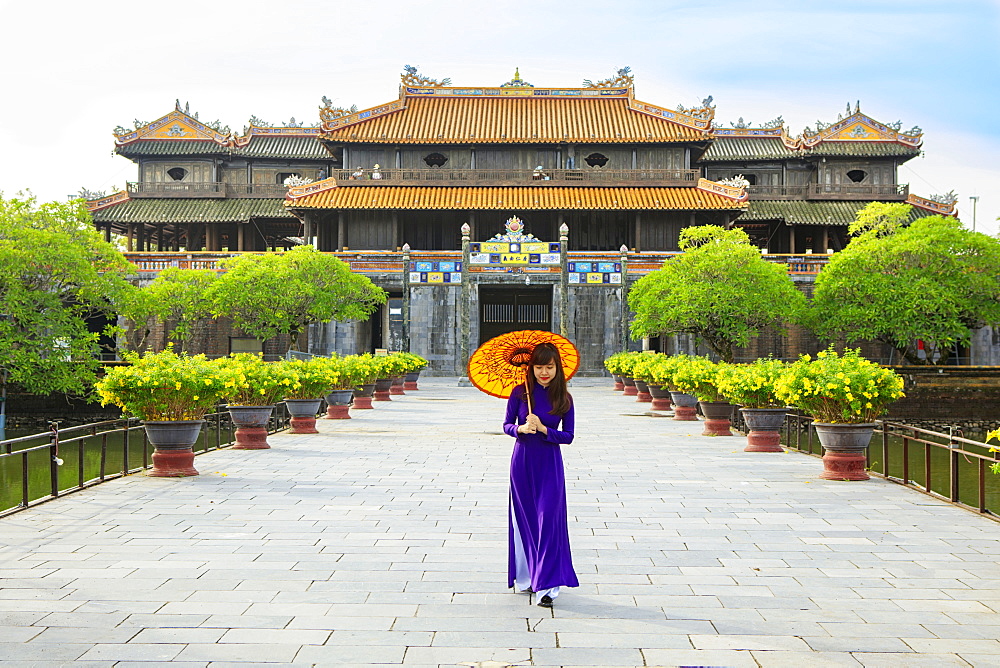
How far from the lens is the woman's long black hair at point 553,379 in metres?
6.38

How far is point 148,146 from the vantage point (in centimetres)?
4806

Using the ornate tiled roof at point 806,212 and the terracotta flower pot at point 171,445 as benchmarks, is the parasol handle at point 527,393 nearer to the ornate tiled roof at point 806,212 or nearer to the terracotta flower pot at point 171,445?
the terracotta flower pot at point 171,445

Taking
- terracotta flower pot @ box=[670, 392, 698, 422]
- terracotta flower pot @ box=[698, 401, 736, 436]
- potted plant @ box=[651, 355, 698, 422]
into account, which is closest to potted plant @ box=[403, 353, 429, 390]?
potted plant @ box=[651, 355, 698, 422]

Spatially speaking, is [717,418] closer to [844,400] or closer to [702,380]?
[702,380]

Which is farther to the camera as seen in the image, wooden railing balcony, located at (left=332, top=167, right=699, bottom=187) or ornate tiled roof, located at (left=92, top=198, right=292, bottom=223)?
ornate tiled roof, located at (left=92, top=198, right=292, bottom=223)

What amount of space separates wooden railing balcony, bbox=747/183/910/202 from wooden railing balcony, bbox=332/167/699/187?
5.74m

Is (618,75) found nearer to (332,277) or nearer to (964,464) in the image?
(332,277)

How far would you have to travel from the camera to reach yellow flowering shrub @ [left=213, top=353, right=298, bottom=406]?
49.3 ft

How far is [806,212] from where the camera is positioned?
4719 centimetres

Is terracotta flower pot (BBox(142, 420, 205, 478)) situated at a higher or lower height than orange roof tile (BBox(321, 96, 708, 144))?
lower

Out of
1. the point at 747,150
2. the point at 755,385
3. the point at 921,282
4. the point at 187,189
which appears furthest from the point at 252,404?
the point at 747,150

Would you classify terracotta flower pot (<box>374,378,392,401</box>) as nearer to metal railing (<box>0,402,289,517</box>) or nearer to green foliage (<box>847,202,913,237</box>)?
metal railing (<box>0,402,289,517</box>)

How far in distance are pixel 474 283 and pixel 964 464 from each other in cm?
2537

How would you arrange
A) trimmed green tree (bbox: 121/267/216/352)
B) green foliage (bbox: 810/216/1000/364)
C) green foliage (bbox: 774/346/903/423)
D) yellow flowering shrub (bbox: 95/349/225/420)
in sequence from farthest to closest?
trimmed green tree (bbox: 121/267/216/352) → green foliage (bbox: 810/216/1000/364) → green foliage (bbox: 774/346/903/423) → yellow flowering shrub (bbox: 95/349/225/420)
